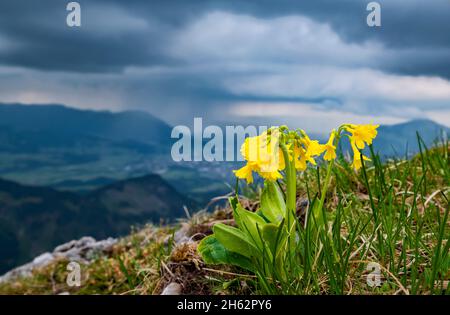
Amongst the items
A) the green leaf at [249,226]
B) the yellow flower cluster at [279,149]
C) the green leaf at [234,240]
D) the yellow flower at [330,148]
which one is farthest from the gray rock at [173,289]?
the yellow flower at [330,148]

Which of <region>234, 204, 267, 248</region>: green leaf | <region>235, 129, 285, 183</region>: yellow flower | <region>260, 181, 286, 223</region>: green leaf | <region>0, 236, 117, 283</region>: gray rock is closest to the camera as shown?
<region>235, 129, 285, 183</region>: yellow flower

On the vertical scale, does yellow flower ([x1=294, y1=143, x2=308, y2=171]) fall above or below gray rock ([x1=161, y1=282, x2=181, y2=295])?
above

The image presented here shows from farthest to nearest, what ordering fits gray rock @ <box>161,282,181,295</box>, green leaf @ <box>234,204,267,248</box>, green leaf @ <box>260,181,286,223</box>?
gray rock @ <box>161,282,181,295</box>
green leaf @ <box>260,181,286,223</box>
green leaf @ <box>234,204,267,248</box>

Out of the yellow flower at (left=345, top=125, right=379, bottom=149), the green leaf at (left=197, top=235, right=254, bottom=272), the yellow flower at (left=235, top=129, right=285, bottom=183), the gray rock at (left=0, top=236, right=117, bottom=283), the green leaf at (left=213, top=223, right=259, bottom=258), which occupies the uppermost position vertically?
the yellow flower at (left=345, top=125, right=379, bottom=149)

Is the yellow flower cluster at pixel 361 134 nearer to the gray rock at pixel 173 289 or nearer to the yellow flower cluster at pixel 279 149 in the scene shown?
the yellow flower cluster at pixel 279 149

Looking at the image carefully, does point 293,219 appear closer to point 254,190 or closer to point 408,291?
point 408,291

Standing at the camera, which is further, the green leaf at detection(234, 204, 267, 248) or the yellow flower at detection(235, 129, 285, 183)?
the green leaf at detection(234, 204, 267, 248)

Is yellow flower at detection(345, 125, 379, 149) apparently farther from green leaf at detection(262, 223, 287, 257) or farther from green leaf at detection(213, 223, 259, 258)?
green leaf at detection(213, 223, 259, 258)

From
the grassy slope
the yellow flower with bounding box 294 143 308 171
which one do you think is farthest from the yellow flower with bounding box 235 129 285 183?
the grassy slope
